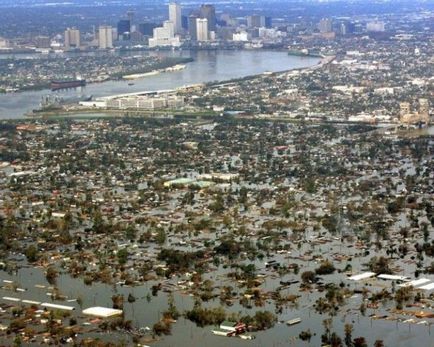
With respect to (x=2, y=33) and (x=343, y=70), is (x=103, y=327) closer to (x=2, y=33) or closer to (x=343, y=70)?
(x=343, y=70)

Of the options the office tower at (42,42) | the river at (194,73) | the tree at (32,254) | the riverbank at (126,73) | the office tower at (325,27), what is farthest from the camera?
the office tower at (325,27)

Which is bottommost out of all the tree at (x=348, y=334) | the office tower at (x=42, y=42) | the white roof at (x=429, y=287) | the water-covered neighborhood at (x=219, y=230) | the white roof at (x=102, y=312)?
the office tower at (x=42, y=42)

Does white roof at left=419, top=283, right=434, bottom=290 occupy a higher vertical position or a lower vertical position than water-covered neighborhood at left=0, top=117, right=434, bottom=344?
higher

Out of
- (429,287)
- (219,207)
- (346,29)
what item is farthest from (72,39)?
(429,287)

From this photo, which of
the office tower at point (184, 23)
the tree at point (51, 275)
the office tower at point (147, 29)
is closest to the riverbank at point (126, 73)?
the office tower at point (147, 29)

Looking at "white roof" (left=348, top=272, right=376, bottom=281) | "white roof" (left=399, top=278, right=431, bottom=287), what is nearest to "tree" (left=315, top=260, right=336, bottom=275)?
Result: "white roof" (left=348, top=272, right=376, bottom=281)

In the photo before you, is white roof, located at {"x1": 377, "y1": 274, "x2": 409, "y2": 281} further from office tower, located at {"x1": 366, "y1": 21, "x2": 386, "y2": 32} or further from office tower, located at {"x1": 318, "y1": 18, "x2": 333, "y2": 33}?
office tower, located at {"x1": 366, "y1": 21, "x2": 386, "y2": 32}

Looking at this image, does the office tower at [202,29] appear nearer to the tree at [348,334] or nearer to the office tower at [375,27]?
the office tower at [375,27]
